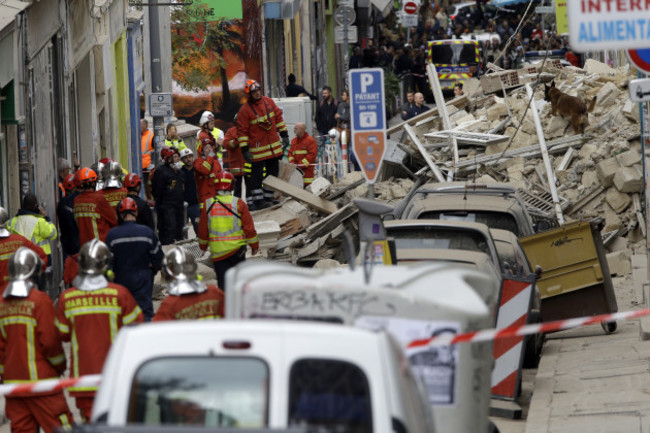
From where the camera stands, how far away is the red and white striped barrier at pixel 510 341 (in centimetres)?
1102

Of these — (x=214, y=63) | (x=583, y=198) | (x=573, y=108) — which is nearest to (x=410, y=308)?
(x=583, y=198)

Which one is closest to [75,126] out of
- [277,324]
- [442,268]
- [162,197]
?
[162,197]

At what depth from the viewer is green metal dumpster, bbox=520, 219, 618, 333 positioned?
14641 millimetres

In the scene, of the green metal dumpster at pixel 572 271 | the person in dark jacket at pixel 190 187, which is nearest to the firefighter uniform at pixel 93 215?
the green metal dumpster at pixel 572 271

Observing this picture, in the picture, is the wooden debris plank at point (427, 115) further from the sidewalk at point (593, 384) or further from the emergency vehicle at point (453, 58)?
the emergency vehicle at point (453, 58)

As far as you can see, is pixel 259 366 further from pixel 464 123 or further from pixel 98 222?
pixel 464 123

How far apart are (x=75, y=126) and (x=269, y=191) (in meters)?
3.83

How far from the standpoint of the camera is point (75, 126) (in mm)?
22781

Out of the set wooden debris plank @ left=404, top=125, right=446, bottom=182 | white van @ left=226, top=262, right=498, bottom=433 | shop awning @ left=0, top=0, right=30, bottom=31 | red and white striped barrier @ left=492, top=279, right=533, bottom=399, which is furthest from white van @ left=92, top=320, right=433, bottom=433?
wooden debris plank @ left=404, top=125, right=446, bottom=182

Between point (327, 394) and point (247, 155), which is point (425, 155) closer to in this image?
point (247, 155)

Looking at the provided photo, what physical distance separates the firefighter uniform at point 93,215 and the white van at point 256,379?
30.8 ft

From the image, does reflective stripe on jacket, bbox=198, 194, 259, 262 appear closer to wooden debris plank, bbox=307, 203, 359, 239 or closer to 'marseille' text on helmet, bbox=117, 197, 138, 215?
'marseille' text on helmet, bbox=117, 197, 138, 215

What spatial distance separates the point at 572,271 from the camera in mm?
14719

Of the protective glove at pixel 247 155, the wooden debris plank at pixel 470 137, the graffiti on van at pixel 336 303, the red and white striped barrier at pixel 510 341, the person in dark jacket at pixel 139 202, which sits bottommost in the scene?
the red and white striped barrier at pixel 510 341
